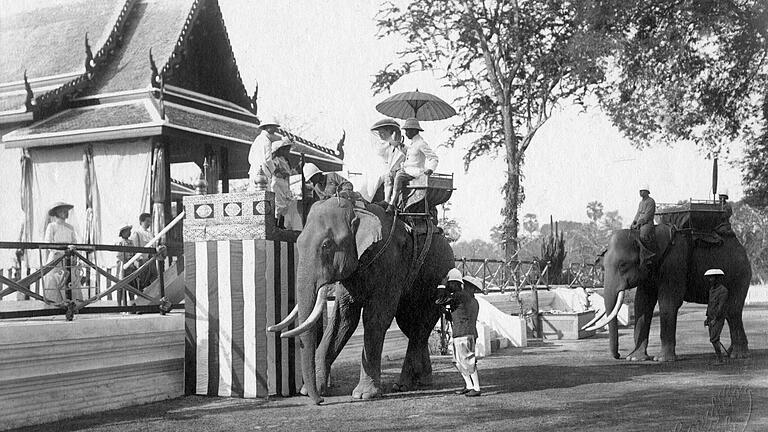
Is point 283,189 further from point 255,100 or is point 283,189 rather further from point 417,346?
point 255,100

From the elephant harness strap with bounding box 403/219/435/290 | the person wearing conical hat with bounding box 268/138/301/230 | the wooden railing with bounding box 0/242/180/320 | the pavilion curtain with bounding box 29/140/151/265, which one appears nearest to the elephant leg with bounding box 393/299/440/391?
the elephant harness strap with bounding box 403/219/435/290

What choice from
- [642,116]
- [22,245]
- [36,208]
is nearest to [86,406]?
[22,245]

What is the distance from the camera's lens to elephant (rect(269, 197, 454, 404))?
327 inches

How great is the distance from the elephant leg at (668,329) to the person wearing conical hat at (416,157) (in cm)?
469

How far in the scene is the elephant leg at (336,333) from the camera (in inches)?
351

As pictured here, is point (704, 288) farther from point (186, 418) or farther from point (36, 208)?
point (36, 208)

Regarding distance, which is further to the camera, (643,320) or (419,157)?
(643,320)

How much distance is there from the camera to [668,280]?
505 inches

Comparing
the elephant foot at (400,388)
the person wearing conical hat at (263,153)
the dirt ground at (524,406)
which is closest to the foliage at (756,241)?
the dirt ground at (524,406)

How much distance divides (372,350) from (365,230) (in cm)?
131

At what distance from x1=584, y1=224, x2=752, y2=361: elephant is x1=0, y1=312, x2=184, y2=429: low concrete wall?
19.3 feet

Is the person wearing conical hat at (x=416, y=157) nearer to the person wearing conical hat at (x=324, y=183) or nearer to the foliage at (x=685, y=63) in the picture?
the person wearing conical hat at (x=324, y=183)

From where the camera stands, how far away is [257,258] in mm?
9336

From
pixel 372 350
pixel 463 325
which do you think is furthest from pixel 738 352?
pixel 372 350
